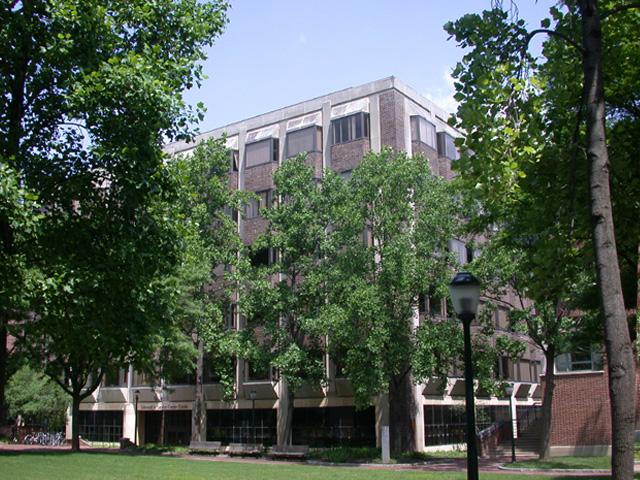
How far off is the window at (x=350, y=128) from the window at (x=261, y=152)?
4786mm

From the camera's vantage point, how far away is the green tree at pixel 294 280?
35.5 meters

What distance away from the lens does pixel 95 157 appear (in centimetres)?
1275

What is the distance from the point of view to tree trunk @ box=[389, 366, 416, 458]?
1368 inches

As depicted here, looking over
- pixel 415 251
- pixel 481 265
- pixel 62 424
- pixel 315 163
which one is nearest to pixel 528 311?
pixel 481 265

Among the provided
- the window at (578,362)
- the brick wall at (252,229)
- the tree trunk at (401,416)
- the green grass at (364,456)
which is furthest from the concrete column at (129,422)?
the window at (578,362)

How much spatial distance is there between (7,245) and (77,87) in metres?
3.06

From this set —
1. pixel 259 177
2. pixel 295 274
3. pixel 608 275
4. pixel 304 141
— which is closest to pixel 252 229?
pixel 259 177

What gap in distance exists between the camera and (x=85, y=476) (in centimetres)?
1952

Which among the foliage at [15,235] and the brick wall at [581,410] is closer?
the foliage at [15,235]

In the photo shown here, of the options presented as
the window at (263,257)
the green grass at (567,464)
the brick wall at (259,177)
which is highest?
the brick wall at (259,177)

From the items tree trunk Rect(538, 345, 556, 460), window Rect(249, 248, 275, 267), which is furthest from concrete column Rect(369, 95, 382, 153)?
tree trunk Rect(538, 345, 556, 460)

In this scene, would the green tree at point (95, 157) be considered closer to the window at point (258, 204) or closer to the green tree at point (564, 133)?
the green tree at point (564, 133)

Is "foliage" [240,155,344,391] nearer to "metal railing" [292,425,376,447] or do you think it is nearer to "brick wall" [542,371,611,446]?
"metal railing" [292,425,376,447]

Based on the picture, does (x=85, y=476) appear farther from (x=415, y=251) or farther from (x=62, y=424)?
(x=62, y=424)
